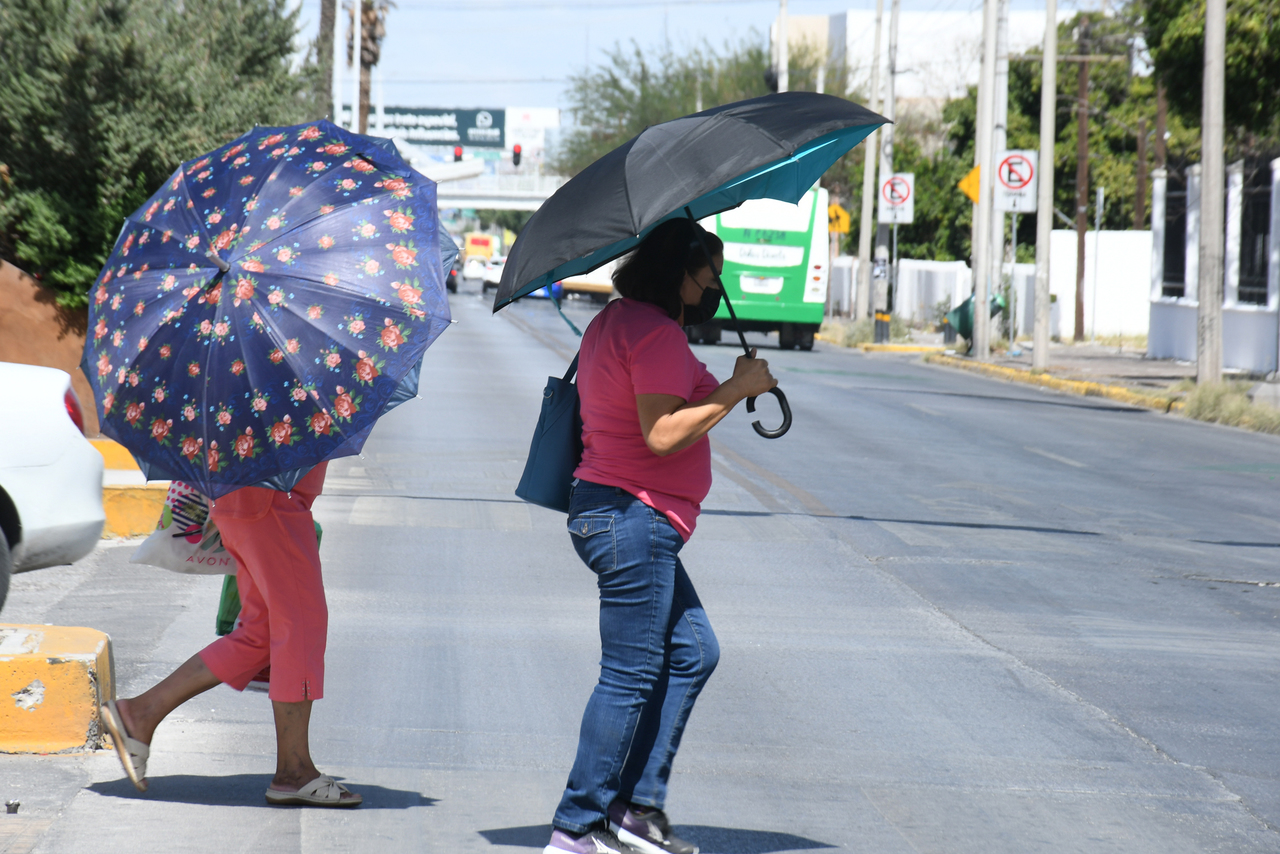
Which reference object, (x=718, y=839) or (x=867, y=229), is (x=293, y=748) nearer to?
(x=718, y=839)

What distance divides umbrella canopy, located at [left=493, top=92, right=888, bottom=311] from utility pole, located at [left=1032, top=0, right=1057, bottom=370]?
68.7 ft

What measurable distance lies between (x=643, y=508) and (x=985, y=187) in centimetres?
2453

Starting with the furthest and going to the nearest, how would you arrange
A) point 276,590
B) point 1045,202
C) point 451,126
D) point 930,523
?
point 451,126 < point 1045,202 < point 930,523 < point 276,590

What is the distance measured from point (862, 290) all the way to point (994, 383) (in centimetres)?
1538

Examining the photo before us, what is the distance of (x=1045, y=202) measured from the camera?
2453 centimetres

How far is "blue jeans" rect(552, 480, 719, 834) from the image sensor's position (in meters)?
3.80

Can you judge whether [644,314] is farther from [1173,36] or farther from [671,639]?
[1173,36]

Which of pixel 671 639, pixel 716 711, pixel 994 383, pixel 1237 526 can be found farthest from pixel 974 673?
pixel 994 383

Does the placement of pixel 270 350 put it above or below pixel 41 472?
above

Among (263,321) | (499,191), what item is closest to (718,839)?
(263,321)

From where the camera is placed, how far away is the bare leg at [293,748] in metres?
4.32

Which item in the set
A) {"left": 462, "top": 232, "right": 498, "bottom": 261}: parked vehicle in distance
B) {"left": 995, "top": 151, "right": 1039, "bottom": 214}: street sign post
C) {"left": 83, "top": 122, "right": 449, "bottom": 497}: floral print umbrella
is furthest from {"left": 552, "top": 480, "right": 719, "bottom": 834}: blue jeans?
{"left": 462, "top": 232, "right": 498, "bottom": 261}: parked vehicle in distance

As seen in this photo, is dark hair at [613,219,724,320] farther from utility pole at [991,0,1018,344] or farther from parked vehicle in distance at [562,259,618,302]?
parked vehicle in distance at [562,259,618,302]

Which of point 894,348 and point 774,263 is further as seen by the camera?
point 894,348
